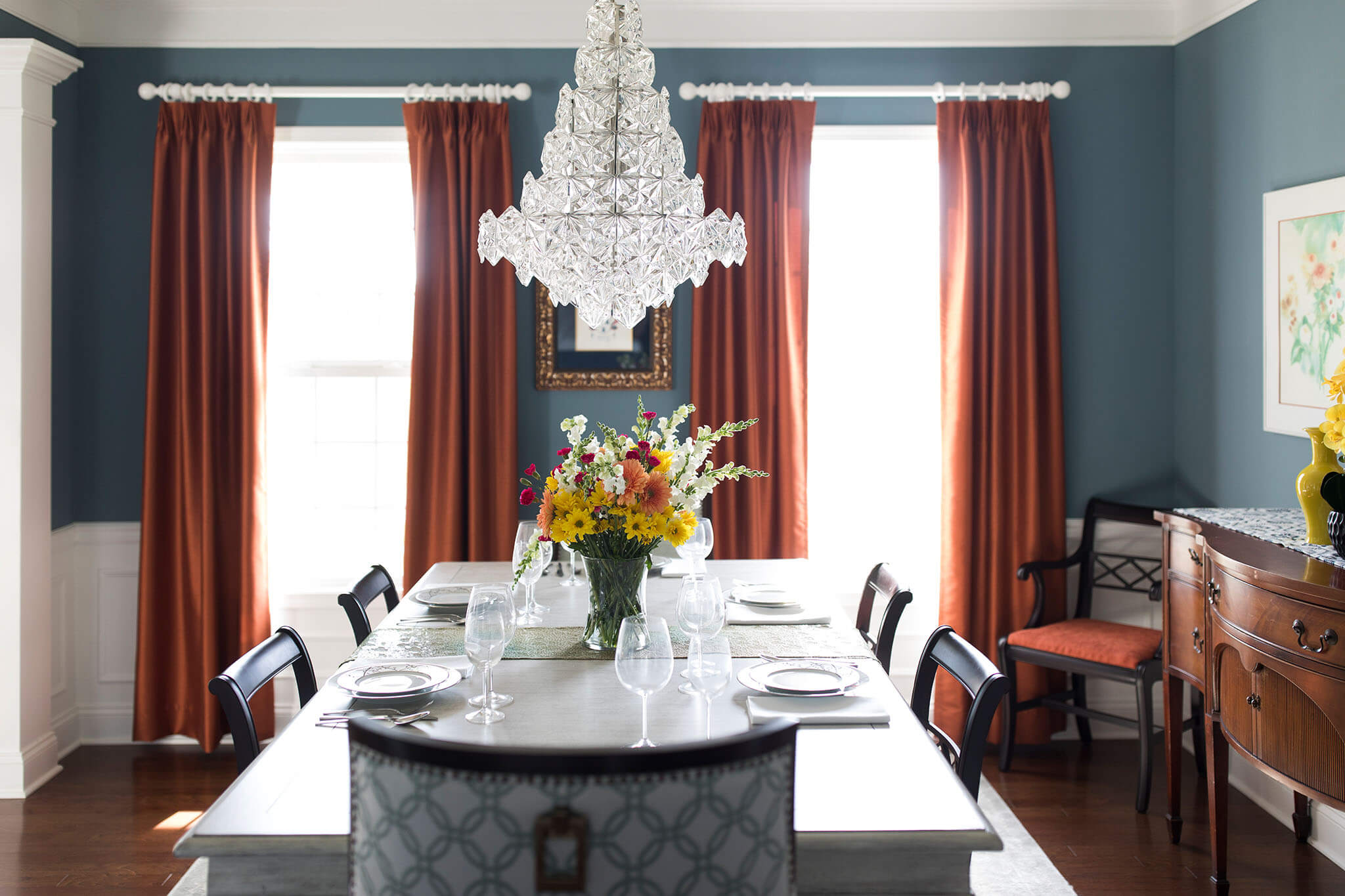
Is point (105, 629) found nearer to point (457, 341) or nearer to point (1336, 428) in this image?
point (457, 341)

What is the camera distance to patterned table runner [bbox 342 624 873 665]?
2252 mm

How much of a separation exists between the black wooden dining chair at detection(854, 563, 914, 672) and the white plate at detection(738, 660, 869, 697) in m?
0.39

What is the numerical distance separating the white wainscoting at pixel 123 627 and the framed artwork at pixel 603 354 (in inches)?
47.2

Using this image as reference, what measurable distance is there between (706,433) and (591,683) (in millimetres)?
584

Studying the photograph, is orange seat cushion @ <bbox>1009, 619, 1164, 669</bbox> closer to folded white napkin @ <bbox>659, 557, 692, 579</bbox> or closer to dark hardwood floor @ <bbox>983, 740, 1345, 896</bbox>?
dark hardwood floor @ <bbox>983, 740, 1345, 896</bbox>

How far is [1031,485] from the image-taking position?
396cm

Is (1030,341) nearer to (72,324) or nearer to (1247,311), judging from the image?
(1247,311)

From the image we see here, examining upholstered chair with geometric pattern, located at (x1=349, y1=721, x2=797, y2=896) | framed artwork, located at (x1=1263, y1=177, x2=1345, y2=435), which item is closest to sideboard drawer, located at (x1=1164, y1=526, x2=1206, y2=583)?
framed artwork, located at (x1=1263, y1=177, x2=1345, y2=435)

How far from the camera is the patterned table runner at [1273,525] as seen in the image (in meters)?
2.46

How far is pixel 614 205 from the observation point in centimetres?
243

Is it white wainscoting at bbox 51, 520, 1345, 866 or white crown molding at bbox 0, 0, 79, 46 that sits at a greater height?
white crown molding at bbox 0, 0, 79, 46

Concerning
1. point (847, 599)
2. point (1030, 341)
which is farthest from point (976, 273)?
point (847, 599)

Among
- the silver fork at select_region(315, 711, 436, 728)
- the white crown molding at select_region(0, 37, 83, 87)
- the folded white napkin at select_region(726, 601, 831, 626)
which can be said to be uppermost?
the white crown molding at select_region(0, 37, 83, 87)

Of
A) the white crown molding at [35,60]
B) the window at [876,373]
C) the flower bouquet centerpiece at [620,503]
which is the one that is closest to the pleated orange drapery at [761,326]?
the window at [876,373]
